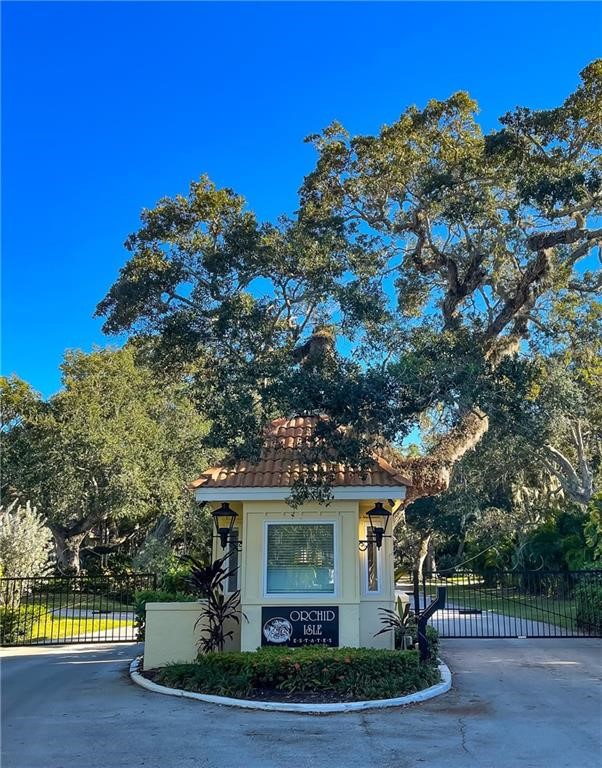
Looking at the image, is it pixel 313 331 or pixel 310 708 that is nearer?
pixel 310 708

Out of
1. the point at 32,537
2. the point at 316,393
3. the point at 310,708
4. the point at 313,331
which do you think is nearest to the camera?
the point at 310,708

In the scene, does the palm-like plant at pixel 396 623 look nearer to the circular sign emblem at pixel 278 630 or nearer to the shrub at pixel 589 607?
the circular sign emblem at pixel 278 630

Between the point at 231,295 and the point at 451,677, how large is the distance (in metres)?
7.06

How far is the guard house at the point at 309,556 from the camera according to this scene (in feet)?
33.5

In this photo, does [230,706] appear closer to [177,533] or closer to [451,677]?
[451,677]

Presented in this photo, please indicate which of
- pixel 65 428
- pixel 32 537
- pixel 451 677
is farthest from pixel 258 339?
pixel 65 428

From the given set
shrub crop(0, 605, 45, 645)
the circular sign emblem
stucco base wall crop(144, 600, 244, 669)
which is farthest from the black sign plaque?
shrub crop(0, 605, 45, 645)

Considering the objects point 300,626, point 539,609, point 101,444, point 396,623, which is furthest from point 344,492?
point 101,444

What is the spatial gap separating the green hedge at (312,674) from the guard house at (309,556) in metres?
0.69

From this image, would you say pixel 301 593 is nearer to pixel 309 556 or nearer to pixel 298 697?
pixel 309 556

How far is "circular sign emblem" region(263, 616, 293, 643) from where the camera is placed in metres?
10.2

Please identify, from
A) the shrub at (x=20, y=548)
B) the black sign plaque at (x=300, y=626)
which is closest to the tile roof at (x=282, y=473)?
the black sign plaque at (x=300, y=626)

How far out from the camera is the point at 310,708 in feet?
26.7

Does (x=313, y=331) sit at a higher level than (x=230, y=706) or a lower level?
higher
